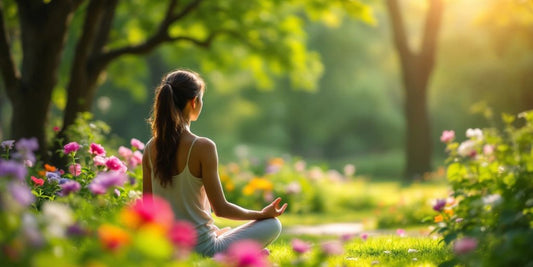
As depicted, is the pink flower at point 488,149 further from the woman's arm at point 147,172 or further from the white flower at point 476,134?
the woman's arm at point 147,172

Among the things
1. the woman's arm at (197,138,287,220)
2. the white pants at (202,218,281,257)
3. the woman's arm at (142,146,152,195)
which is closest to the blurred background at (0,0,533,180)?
the woman's arm at (142,146,152,195)

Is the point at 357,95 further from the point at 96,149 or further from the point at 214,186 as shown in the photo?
the point at 214,186

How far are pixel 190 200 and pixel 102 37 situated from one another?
24.6ft

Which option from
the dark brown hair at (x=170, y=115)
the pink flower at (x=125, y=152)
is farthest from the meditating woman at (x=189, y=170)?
the pink flower at (x=125, y=152)

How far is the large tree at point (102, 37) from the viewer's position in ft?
27.4

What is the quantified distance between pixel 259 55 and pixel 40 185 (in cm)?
781

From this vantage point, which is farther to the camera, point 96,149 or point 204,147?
point 96,149

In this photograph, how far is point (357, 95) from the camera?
33.9m

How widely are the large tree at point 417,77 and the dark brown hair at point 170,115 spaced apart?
1421 cm

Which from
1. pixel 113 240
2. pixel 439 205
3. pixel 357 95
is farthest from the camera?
pixel 357 95

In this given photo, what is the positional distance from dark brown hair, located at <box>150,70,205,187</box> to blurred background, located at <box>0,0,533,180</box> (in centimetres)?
2042

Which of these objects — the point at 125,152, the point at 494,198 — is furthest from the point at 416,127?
the point at 494,198

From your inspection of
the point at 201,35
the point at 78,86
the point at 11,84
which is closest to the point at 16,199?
the point at 11,84

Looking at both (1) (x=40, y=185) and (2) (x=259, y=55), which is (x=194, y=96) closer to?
(1) (x=40, y=185)
